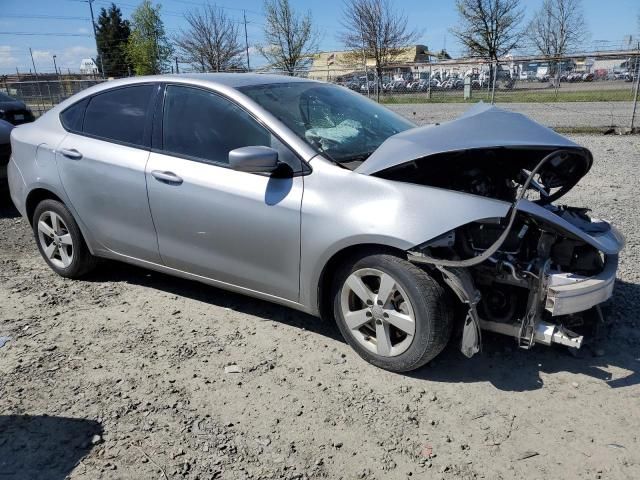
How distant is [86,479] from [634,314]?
3.56 metres

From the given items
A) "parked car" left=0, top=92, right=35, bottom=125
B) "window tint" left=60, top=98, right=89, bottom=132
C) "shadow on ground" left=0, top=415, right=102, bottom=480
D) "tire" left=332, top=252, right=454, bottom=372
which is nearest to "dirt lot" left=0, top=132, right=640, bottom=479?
"shadow on ground" left=0, top=415, right=102, bottom=480

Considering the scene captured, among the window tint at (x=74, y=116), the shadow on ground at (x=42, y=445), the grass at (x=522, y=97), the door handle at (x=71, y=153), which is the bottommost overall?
the shadow on ground at (x=42, y=445)

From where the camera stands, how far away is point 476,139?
2930 mm

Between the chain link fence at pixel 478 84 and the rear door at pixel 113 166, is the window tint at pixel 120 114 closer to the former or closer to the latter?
the rear door at pixel 113 166

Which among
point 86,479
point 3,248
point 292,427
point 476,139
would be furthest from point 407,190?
point 3,248

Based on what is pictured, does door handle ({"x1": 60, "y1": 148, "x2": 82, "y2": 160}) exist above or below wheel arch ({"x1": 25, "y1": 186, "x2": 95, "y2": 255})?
above

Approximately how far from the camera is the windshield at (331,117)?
11.2 feet

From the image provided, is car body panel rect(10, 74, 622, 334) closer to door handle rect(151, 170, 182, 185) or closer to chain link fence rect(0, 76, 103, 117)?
door handle rect(151, 170, 182, 185)

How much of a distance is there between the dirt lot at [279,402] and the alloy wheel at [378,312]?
203 millimetres

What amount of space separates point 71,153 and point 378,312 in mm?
2764

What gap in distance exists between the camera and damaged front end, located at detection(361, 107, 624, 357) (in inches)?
111

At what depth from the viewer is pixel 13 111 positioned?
12.7 m

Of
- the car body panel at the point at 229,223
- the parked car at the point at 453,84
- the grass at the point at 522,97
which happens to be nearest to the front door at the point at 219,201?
the car body panel at the point at 229,223

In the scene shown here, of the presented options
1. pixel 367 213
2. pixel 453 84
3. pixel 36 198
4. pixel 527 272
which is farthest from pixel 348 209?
pixel 453 84
